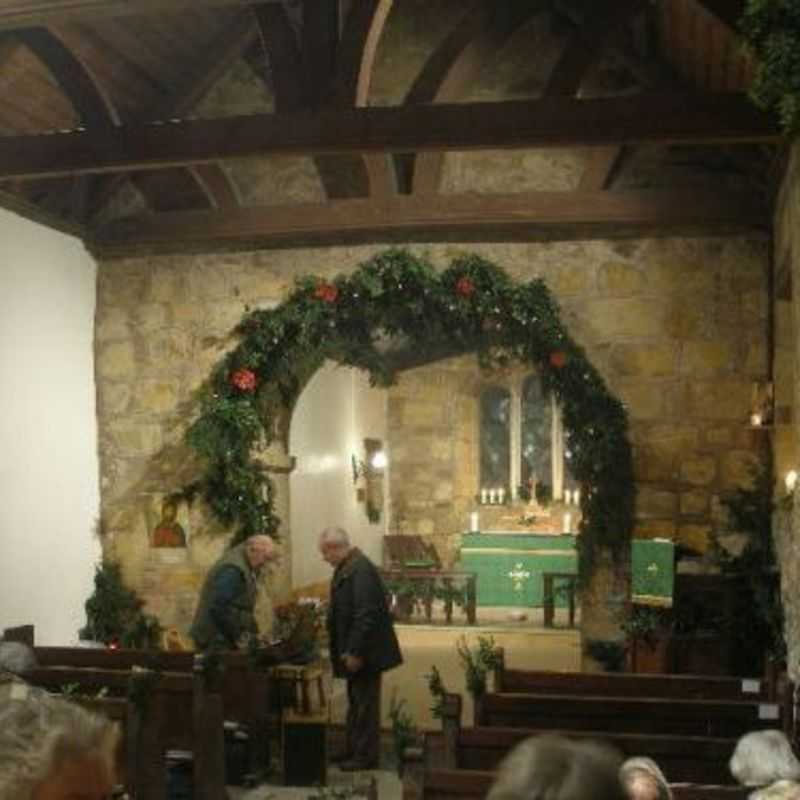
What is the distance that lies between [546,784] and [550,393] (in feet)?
24.0

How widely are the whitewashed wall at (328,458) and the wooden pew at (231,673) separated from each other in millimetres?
4709

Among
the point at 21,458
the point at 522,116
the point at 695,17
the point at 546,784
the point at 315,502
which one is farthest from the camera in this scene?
the point at 315,502

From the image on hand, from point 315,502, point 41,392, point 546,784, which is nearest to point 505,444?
point 315,502

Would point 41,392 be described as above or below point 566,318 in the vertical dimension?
below

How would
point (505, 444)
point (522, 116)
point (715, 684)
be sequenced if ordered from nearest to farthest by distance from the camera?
point (715, 684), point (522, 116), point (505, 444)

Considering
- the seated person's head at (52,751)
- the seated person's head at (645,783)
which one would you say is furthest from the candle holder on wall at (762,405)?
the seated person's head at (52,751)

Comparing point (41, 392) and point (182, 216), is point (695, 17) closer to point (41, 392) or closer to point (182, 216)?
point (182, 216)

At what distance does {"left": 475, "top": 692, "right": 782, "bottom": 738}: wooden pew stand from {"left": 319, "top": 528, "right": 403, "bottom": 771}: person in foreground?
6.69 ft

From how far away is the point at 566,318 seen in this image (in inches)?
335

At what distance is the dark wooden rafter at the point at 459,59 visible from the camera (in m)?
7.41

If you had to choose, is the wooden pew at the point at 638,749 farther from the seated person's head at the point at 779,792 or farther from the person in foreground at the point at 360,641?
the person in foreground at the point at 360,641

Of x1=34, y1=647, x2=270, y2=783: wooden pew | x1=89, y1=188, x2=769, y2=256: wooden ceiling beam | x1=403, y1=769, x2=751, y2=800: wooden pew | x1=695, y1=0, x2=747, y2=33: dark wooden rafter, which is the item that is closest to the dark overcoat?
x1=34, y1=647, x2=270, y2=783: wooden pew

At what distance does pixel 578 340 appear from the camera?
27.9ft

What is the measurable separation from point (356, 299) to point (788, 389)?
3.23 m
